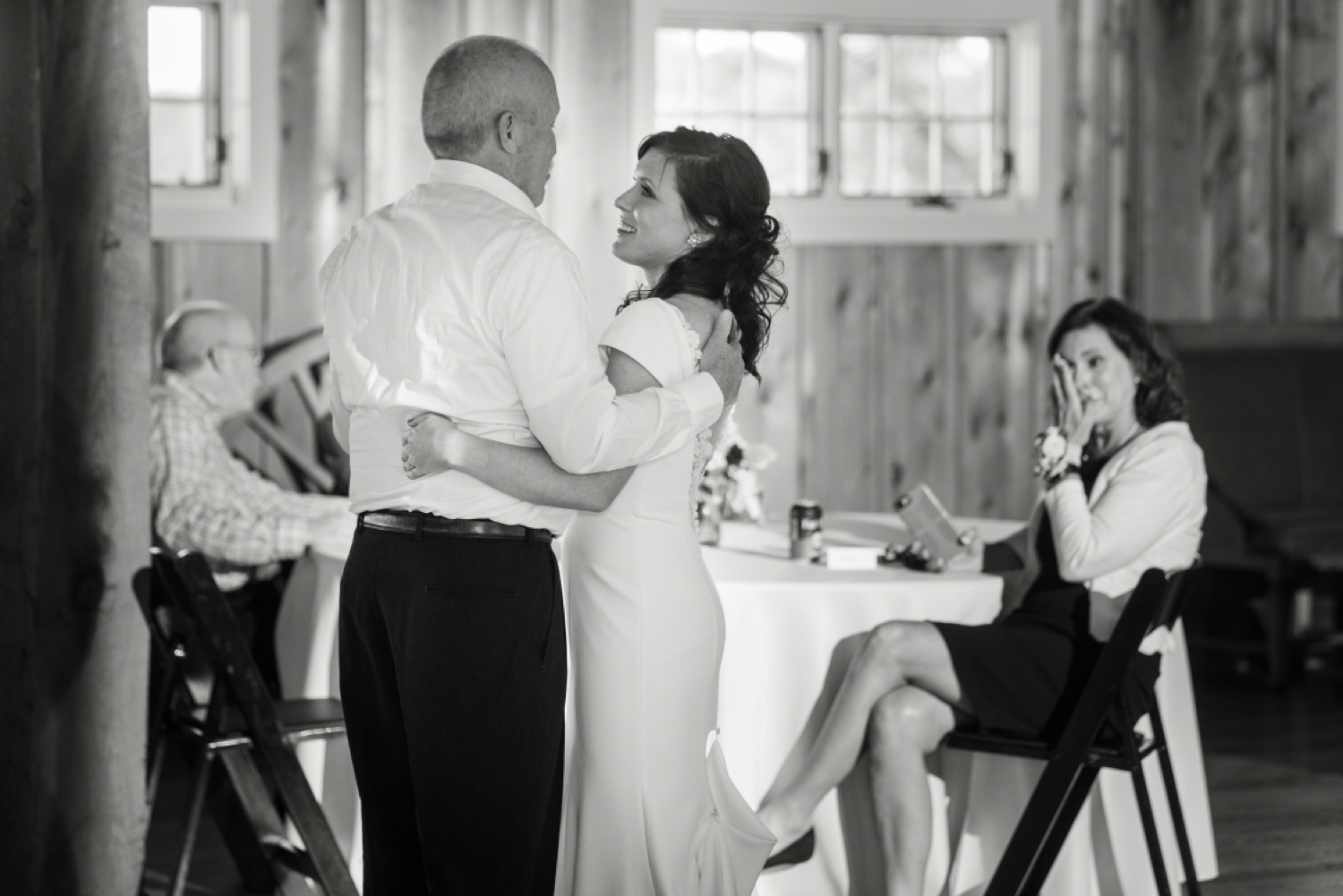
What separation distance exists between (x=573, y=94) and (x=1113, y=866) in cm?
357

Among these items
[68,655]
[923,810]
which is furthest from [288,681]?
[923,810]

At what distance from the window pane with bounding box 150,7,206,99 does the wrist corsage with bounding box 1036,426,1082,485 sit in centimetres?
357

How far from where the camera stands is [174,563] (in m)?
2.90

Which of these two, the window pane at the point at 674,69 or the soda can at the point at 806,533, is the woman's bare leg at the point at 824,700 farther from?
the window pane at the point at 674,69

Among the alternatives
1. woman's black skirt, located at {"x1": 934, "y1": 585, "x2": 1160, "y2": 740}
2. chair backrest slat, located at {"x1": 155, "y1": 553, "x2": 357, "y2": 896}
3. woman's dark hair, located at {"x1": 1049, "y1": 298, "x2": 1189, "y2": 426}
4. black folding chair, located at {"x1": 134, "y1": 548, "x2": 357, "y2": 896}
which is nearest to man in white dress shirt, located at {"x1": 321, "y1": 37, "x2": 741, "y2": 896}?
black folding chair, located at {"x1": 134, "y1": 548, "x2": 357, "y2": 896}

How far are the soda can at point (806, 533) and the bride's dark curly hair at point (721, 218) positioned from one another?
37.0 inches

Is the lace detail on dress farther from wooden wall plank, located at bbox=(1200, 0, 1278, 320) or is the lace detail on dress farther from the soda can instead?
wooden wall plank, located at bbox=(1200, 0, 1278, 320)

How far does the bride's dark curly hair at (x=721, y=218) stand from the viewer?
2.36 metres

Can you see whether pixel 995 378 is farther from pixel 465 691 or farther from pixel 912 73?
pixel 465 691

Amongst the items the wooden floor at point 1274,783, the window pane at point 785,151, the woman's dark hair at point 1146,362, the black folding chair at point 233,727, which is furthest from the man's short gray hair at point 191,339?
the wooden floor at point 1274,783

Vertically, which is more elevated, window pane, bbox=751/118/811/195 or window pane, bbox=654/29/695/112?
window pane, bbox=654/29/695/112

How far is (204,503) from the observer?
3.81m

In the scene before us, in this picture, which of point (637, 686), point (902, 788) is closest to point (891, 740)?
point (902, 788)

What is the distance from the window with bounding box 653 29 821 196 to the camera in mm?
5945
